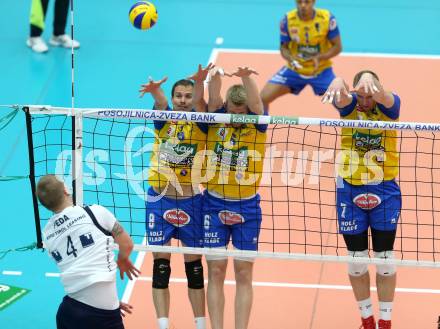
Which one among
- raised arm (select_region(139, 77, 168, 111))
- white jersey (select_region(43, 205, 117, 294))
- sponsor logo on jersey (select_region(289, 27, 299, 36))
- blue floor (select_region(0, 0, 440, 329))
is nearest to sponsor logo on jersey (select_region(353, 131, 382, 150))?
raised arm (select_region(139, 77, 168, 111))

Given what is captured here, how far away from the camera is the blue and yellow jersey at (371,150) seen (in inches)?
300

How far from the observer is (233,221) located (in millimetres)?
7691

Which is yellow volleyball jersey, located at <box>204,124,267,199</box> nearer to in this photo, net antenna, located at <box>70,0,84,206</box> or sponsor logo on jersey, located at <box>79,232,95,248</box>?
net antenna, located at <box>70,0,84,206</box>

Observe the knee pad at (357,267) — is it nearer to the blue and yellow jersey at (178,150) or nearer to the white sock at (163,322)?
the blue and yellow jersey at (178,150)

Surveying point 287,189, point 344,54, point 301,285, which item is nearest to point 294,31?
point 287,189

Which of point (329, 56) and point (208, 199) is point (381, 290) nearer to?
point (208, 199)

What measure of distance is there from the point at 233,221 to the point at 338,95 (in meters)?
1.40

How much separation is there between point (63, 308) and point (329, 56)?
5.94 meters

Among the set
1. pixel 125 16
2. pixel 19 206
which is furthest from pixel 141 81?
pixel 19 206

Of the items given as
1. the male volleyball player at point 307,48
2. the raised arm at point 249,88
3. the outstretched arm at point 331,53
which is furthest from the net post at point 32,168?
the outstretched arm at point 331,53

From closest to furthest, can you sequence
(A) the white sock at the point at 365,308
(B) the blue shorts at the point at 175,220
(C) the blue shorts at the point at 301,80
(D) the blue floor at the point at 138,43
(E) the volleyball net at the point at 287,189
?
(B) the blue shorts at the point at 175,220
(A) the white sock at the point at 365,308
(E) the volleyball net at the point at 287,189
(C) the blue shorts at the point at 301,80
(D) the blue floor at the point at 138,43

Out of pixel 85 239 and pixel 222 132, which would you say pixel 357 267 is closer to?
pixel 222 132

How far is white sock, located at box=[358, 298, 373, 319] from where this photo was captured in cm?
798

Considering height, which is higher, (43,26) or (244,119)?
(43,26)
